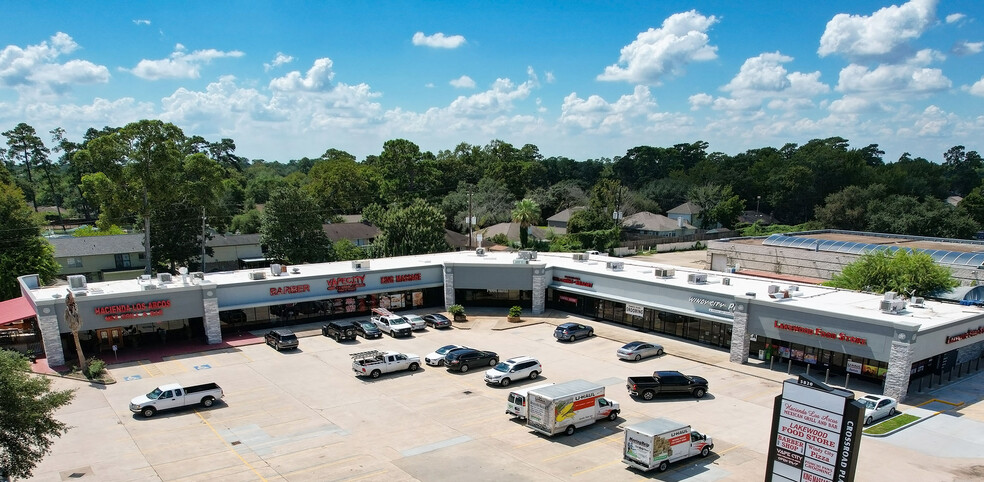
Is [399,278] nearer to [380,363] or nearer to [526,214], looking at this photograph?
[380,363]

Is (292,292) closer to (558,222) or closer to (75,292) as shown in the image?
(75,292)

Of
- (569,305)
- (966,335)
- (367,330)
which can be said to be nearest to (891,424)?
(966,335)

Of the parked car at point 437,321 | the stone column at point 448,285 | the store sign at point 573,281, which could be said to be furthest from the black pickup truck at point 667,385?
the stone column at point 448,285

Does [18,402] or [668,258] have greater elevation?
[18,402]

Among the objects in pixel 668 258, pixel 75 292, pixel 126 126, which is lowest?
pixel 668 258

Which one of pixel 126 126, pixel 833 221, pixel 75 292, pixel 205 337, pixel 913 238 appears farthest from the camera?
pixel 833 221

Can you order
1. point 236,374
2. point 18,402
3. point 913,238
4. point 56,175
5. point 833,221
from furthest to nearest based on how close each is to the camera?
point 56,175 → point 833,221 → point 913,238 → point 236,374 → point 18,402

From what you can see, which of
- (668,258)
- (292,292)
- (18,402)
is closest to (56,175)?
(292,292)
